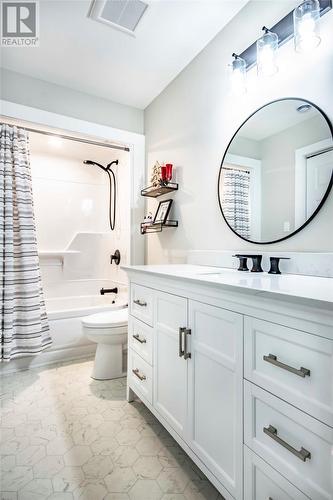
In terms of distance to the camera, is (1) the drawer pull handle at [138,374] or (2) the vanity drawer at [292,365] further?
(1) the drawer pull handle at [138,374]

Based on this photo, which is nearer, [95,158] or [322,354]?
[322,354]

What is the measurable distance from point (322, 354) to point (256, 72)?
1.52 meters

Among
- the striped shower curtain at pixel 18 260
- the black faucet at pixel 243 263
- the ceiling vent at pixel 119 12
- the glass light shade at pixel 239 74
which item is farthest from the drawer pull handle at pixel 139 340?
the ceiling vent at pixel 119 12

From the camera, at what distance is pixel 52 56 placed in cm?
206

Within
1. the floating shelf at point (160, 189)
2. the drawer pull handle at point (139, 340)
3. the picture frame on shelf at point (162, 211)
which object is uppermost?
the floating shelf at point (160, 189)

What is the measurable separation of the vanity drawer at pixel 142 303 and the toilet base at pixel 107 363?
1.90ft

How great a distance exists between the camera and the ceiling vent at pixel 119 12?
1.60 meters

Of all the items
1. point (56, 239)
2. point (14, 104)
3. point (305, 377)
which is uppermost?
point (14, 104)

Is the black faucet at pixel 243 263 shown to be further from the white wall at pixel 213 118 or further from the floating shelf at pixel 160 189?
the floating shelf at pixel 160 189

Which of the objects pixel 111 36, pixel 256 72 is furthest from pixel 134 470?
pixel 111 36

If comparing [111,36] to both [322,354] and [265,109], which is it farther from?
[322,354]

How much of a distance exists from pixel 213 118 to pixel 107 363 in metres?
1.95

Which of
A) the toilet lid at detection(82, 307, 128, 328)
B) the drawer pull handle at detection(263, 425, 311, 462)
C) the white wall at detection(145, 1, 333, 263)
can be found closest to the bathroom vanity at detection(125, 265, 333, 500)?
the drawer pull handle at detection(263, 425, 311, 462)

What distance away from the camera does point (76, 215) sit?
3.46m
